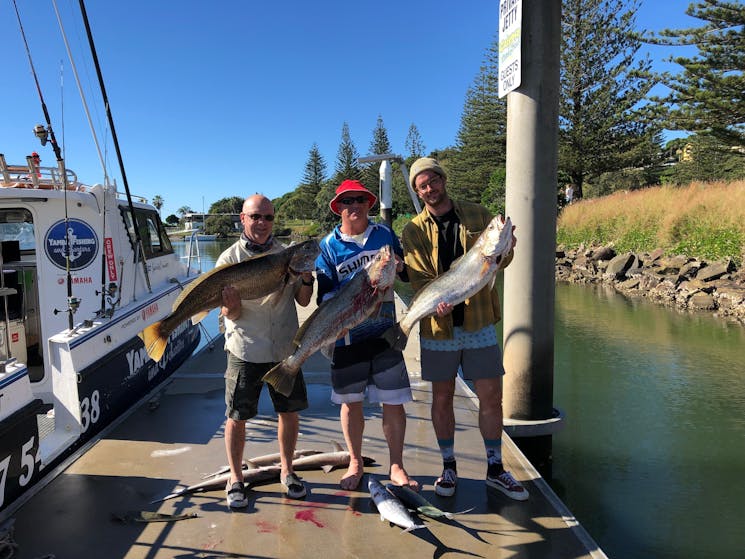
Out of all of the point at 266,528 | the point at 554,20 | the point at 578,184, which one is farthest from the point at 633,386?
the point at 578,184

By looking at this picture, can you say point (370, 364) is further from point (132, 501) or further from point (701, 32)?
point (701, 32)

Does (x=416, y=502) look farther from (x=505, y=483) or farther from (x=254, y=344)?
(x=254, y=344)

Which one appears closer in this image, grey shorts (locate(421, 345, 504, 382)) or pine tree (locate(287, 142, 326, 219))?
grey shorts (locate(421, 345, 504, 382))

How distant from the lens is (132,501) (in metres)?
3.37

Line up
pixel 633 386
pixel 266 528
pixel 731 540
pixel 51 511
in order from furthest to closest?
pixel 633 386
pixel 731 540
pixel 51 511
pixel 266 528

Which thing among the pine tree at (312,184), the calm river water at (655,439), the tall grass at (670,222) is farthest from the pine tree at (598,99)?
the pine tree at (312,184)

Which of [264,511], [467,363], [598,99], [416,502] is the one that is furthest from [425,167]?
[598,99]

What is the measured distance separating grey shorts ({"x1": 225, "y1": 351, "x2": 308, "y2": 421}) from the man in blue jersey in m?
0.26

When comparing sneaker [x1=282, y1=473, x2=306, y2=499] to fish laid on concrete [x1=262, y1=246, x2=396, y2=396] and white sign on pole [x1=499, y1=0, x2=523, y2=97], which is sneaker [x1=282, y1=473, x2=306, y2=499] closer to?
fish laid on concrete [x1=262, y1=246, x2=396, y2=396]

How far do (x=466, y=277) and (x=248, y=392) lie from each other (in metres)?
1.53

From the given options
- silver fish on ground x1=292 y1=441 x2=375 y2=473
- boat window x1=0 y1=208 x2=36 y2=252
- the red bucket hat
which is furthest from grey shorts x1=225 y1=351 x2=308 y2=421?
boat window x1=0 y1=208 x2=36 y2=252

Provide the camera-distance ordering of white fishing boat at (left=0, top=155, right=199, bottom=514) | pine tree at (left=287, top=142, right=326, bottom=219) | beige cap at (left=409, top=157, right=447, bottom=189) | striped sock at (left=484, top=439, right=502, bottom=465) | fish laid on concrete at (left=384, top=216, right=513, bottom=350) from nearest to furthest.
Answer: fish laid on concrete at (left=384, top=216, right=513, bottom=350) < beige cap at (left=409, top=157, right=447, bottom=189) < striped sock at (left=484, top=439, right=502, bottom=465) < white fishing boat at (left=0, top=155, right=199, bottom=514) < pine tree at (left=287, top=142, right=326, bottom=219)

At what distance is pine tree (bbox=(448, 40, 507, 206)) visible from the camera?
38906 millimetres

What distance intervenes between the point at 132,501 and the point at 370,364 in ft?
5.90
